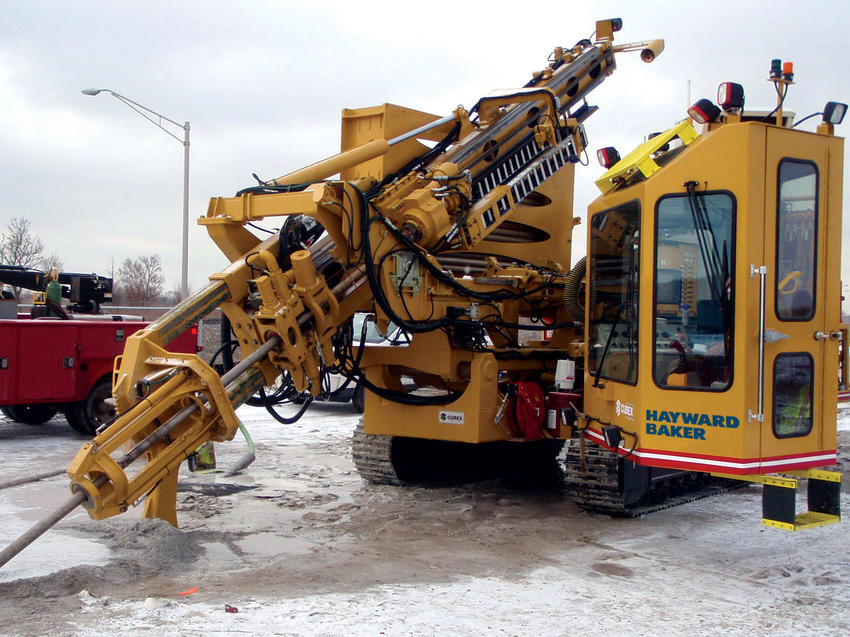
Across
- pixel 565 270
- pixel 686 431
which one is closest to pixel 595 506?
pixel 686 431

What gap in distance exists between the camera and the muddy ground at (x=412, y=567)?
16.1ft

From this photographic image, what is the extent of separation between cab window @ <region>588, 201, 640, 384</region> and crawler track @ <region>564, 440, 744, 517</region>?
0.99 m

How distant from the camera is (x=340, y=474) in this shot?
31.5 ft

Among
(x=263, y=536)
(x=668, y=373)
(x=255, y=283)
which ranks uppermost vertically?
(x=255, y=283)

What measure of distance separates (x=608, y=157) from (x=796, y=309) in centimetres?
197

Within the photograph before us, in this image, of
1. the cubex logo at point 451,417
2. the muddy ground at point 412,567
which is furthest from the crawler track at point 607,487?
the cubex logo at point 451,417

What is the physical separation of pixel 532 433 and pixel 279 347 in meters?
2.47

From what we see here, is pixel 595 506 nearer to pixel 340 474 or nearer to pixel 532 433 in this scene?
pixel 532 433

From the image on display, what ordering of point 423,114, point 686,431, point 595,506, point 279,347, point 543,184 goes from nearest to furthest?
point 686,431, point 279,347, point 595,506, point 423,114, point 543,184

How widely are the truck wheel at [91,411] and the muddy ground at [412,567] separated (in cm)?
345

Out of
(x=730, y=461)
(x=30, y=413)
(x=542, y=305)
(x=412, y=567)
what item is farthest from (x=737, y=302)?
(x=30, y=413)

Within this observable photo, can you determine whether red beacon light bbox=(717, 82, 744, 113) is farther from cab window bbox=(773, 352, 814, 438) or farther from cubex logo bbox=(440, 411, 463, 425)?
cubex logo bbox=(440, 411, 463, 425)

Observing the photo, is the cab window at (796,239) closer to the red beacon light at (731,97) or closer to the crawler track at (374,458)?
the red beacon light at (731,97)

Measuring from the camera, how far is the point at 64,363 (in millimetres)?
11977
